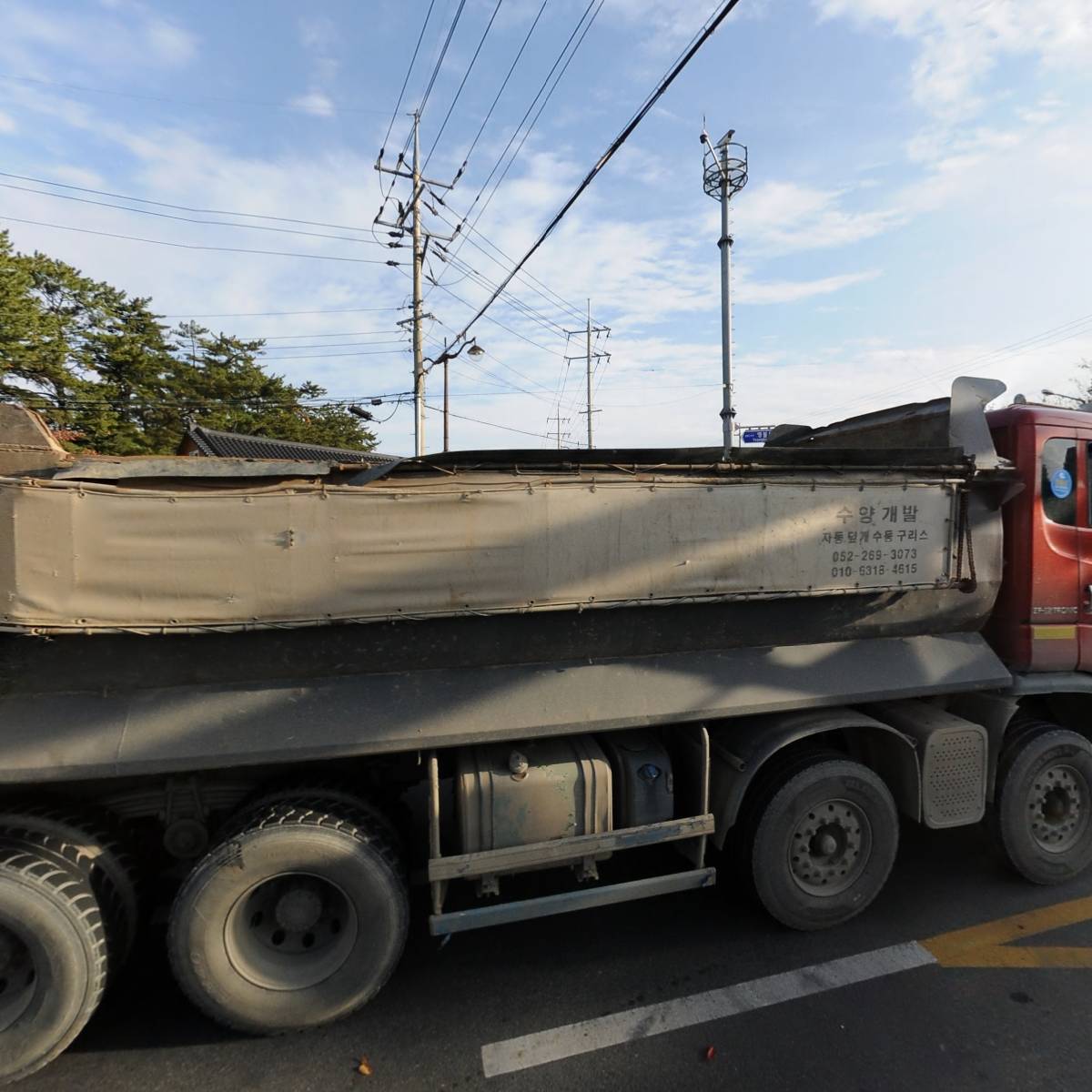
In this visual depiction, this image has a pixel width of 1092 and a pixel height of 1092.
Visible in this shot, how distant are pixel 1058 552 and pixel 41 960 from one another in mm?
5658

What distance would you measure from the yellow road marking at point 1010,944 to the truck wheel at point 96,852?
4.01 metres

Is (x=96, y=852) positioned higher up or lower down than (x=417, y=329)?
lower down

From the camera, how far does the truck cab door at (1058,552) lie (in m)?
3.96

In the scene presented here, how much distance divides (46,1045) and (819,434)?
247 inches

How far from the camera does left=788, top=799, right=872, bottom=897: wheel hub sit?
3.59 m

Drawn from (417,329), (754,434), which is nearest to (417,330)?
(417,329)

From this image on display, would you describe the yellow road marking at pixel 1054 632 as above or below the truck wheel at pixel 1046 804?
above

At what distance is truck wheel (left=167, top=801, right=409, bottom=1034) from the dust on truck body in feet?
0.05

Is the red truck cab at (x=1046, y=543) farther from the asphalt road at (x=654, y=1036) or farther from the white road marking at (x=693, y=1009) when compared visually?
the white road marking at (x=693, y=1009)

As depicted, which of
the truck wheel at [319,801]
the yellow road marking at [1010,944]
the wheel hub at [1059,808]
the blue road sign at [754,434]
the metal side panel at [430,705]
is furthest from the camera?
the blue road sign at [754,434]

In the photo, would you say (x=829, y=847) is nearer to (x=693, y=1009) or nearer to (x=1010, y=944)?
(x=1010, y=944)

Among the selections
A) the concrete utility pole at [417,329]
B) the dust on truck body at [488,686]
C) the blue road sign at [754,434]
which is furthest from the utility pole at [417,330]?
the dust on truck body at [488,686]

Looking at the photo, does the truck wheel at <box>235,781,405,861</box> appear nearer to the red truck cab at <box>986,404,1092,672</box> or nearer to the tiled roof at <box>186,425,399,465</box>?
the red truck cab at <box>986,404,1092,672</box>

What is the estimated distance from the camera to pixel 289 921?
296cm
